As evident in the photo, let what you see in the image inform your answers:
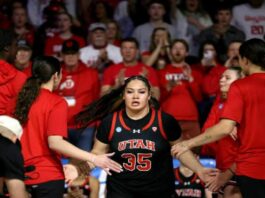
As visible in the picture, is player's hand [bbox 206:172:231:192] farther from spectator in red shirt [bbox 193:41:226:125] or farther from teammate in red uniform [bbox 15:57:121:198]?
spectator in red shirt [bbox 193:41:226:125]

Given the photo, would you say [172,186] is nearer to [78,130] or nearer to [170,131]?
[170,131]

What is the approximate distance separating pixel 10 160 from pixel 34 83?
1.37m

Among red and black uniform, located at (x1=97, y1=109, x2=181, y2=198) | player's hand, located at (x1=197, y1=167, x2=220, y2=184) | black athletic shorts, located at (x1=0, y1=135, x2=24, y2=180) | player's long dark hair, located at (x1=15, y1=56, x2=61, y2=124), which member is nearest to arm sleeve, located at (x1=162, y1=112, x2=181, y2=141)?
red and black uniform, located at (x1=97, y1=109, x2=181, y2=198)

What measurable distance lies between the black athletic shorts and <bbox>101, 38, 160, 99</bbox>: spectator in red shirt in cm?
448

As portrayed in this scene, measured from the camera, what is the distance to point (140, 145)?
19.5ft

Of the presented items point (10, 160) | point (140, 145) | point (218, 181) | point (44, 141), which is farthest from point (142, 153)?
point (10, 160)

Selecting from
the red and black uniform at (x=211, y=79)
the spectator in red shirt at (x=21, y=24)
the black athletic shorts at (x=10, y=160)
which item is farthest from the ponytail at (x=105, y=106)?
the spectator in red shirt at (x=21, y=24)

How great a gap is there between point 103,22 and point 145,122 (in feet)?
16.1

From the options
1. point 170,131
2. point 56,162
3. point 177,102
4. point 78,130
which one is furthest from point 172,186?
point 177,102

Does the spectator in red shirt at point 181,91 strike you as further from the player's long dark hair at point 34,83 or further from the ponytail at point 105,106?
the player's long dark hair at point 34,83

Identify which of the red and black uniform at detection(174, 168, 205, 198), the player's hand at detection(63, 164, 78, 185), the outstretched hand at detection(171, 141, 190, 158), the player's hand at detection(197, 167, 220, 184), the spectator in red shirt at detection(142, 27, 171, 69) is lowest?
the red and black uniform at detection(174, 168, 205, 198)

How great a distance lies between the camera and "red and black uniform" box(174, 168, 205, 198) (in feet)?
25.5

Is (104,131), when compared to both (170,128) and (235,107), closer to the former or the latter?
(170,128)

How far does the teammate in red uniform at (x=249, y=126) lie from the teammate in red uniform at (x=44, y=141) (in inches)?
39.6
